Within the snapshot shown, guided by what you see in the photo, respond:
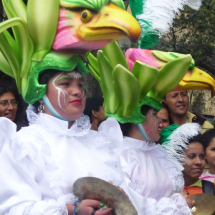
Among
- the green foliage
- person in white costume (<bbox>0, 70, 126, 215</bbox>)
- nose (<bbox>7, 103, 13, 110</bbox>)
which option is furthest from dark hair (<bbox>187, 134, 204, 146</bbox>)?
the green foliage

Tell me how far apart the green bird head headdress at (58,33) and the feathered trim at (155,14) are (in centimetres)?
95

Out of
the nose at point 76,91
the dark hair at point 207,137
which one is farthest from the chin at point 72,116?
the dark hair at point 207,137

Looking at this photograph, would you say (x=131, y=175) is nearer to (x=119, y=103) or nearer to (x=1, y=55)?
(x=119, y=103)

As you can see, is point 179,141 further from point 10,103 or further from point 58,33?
point 58,33

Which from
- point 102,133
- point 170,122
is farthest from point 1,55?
point 170,122

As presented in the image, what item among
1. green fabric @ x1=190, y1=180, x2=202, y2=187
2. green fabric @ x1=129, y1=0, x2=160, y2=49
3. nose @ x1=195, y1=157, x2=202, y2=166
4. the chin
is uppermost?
Answer: green fabric @ x1=129, y1=0, x2=160, y2=49

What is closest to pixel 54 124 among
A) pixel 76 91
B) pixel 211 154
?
pixel 76 91

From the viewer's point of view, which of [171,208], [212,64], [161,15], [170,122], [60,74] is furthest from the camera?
[212,64]

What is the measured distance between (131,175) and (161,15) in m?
1.29

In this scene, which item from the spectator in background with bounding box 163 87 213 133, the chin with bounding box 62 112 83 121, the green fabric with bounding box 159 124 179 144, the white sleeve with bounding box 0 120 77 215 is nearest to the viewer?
the white sleeve with bounding box 0 120 77 215

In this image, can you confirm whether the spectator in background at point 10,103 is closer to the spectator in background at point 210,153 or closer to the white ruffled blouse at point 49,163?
the white ruffled blouse at point 49,163

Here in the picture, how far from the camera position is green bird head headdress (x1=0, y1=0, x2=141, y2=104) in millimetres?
2461

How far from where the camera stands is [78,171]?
2385 mm

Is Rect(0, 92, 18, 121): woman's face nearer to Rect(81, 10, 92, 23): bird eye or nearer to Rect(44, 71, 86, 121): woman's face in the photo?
Rect(44, 71, 86, 121): woman's face
